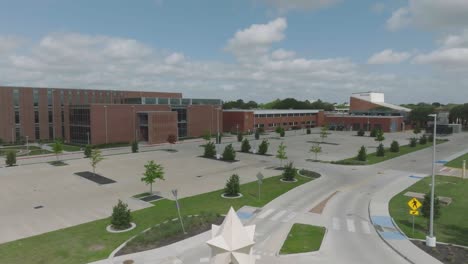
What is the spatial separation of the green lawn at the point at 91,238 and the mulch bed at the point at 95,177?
10.2 m

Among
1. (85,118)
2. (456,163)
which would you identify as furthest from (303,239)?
(85,118)

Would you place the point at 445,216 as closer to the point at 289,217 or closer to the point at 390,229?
the point at 390,229

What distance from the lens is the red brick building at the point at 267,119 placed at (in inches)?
3428

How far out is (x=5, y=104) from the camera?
209 ft

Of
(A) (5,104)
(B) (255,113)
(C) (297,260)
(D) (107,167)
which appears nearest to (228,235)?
(C) (297,260)

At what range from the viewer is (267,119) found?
95.0 metres

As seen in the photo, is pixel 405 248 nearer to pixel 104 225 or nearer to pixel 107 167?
pixel 104 225

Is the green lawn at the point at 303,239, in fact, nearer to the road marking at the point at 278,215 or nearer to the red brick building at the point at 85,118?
the road marking at the point at 278,215

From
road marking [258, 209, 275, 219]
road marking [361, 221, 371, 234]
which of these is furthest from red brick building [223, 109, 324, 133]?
road marking [361, 221, 371, 234]

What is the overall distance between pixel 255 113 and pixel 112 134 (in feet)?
141

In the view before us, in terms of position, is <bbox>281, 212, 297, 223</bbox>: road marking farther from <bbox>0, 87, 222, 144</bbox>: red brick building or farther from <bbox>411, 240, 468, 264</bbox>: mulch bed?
<bbox>0, 87, 222, 144</bbox>: red brick building

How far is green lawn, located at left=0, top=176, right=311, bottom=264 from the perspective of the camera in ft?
48.3

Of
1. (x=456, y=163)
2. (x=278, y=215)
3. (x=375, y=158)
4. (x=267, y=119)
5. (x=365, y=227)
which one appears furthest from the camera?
(x=267, y=119)

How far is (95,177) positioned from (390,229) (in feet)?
94.8
